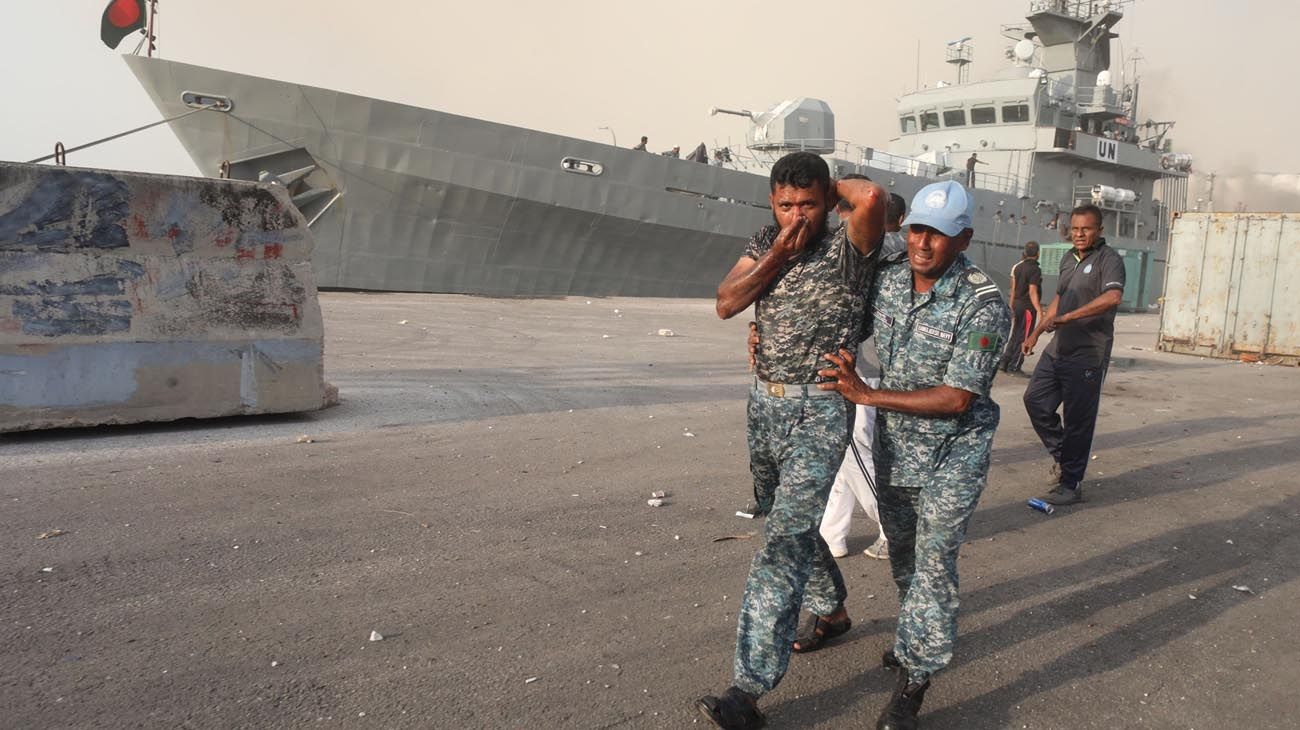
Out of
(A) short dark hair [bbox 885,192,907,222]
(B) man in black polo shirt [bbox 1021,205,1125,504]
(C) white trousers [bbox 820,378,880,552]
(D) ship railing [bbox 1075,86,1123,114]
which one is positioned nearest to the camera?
(A) short dark hair [bbox 885,192,907,222]

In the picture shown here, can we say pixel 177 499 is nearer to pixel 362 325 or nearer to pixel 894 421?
pixel 894 421

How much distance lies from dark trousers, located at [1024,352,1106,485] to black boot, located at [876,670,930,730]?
3159 millimetres

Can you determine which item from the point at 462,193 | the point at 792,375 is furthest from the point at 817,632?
the point at 462,193

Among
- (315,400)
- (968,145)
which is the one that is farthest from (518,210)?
(968,145)

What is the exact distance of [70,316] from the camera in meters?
5.64

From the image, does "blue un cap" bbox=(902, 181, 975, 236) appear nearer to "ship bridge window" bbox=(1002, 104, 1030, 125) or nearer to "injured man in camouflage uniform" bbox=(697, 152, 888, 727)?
"injured man in camouflage uniform" bbox=(697, 152, 888, 727)

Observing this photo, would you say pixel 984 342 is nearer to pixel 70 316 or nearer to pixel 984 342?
pixel 984 342

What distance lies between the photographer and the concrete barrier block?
5.54 metres

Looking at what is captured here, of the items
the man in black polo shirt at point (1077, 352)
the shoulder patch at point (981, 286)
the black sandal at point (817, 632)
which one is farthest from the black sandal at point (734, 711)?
the man in black polo shirt at point (1077, 352)

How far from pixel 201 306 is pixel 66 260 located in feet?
2.62

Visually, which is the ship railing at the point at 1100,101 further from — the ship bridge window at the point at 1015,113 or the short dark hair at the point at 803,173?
the short dark hair at the point at 803,173

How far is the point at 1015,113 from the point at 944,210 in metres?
24.2

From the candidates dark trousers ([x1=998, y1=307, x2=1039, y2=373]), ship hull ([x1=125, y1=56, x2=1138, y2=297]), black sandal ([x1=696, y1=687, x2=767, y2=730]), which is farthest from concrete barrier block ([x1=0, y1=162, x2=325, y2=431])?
ship hull ([x1=125, y1=56, x2=1138, y2=297])

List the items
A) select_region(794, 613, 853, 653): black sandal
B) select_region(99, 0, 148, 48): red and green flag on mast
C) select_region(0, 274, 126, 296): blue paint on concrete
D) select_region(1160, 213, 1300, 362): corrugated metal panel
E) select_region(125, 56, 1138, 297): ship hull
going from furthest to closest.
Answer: select_region(125, 56, 1138, 297): ship hull
select_region(1160, 213, 1300, 362): corrugated metal panel
select_region(99, 0, 148, 48): red and green flag on mast
select_region(0, 274, 126, 296): blue paint on concrete
select_region(794, 613, 853, 653): black sandal
